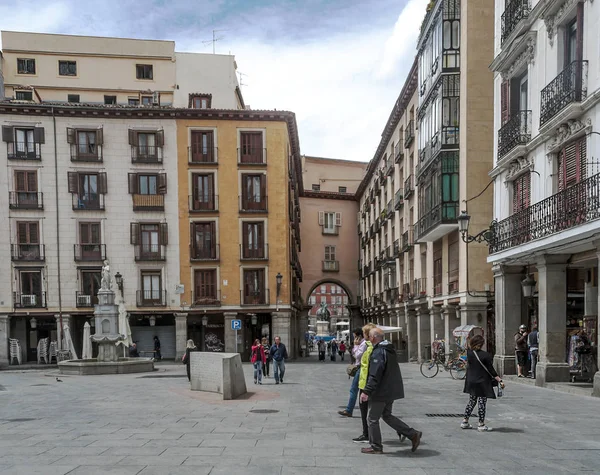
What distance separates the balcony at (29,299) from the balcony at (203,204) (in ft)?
35.8

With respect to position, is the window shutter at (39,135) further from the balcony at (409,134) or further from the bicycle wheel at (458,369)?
the bicycle wheel at (458,369)

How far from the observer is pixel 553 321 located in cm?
1705

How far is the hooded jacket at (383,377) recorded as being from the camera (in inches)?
305

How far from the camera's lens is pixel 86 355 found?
2847 centimetres

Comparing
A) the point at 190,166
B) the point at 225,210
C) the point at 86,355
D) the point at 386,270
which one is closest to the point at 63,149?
the point at 190,166

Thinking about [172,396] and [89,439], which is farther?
[172,396]

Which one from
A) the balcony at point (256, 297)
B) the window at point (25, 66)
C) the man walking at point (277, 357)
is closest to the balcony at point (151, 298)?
the balcony at point (256, 297)

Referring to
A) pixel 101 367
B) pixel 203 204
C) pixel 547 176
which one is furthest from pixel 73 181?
pixel 547 176

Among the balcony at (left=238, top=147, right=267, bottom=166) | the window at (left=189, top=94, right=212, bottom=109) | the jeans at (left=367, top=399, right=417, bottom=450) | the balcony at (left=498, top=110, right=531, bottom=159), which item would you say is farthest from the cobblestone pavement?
the window at (left=189, top=94, right=212, bottom=109)

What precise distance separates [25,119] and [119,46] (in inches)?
396

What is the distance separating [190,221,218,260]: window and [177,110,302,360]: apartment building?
66mm

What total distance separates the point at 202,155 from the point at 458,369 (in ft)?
79.3

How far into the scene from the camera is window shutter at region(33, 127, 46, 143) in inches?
1487

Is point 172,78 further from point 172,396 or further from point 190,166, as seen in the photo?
point 172,396
